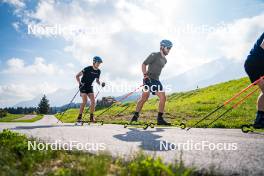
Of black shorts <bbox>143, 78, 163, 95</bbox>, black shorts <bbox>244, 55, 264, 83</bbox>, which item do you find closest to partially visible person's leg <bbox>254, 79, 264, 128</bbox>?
black shorts <bbox>244, 55, 264, 83</bbox>

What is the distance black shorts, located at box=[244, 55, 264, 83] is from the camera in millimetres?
7953

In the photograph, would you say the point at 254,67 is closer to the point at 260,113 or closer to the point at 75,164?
the point at 260,113

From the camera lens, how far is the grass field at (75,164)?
330cm

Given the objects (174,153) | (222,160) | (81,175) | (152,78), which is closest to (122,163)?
(81,175)

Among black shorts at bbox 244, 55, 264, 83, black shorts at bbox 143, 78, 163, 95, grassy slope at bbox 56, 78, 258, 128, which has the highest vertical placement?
black shorts at bbox 244, 55, 264, 83

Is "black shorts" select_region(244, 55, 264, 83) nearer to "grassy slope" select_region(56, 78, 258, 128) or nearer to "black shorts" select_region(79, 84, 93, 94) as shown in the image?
"grassy slope" select_region(56, 78, 258, 128)

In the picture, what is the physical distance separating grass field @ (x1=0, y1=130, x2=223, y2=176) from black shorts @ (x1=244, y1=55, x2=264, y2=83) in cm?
509

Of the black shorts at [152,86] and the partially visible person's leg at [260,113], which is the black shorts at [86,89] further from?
the partially visible person's leg at [260,113]

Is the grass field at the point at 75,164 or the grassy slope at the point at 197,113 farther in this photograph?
the grassy slope at the point at 197,113

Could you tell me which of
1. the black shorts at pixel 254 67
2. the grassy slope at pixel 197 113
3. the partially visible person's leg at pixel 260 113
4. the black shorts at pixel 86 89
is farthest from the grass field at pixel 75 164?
the black shorts at pixel 86 89

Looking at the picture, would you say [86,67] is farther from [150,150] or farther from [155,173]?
[155,173]

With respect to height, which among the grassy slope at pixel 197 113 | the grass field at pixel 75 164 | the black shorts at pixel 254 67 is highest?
the black shorts at pixel 254 67

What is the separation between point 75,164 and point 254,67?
20.2 feet

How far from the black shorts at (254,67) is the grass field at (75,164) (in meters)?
5.09
